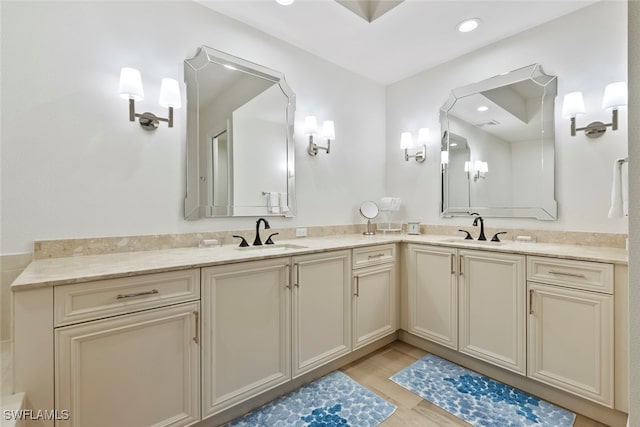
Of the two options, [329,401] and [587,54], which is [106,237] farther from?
[587,54]

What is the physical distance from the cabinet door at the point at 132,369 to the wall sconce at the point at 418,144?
2.54 meters

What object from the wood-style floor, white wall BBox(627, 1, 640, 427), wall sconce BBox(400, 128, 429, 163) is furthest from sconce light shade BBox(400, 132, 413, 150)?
white wall BBox(627, 1, 640, 427)

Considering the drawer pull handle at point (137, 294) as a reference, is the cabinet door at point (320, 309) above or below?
below

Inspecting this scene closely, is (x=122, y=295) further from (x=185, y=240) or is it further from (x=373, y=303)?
(x=373, y=303)

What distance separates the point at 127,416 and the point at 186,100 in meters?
1.84

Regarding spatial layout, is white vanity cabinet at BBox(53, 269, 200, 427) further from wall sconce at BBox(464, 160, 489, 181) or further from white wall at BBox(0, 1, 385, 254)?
wall sconce at BBox(464, 160, 489, 181)

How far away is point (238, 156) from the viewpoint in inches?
88.7

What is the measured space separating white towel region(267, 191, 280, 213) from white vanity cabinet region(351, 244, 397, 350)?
2.50 ft

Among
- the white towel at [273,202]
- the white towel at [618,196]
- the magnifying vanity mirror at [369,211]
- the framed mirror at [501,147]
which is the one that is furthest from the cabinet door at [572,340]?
the white towel at [273,202]

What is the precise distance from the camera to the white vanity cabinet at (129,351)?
116cm

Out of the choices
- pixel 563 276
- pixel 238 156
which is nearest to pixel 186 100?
pixel 238 156

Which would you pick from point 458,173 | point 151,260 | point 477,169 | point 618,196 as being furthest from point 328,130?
point 618,196

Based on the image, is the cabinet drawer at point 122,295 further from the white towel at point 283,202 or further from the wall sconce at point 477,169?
the wall sconce at point 477,169

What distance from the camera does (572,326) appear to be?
170cm
